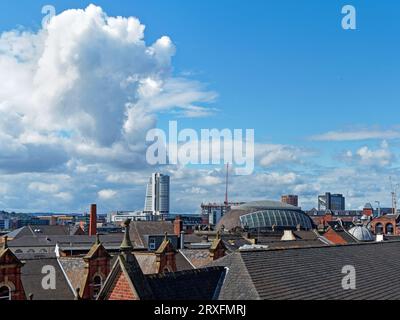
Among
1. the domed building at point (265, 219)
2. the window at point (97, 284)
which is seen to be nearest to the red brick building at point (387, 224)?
the domed building at point (265, 219)

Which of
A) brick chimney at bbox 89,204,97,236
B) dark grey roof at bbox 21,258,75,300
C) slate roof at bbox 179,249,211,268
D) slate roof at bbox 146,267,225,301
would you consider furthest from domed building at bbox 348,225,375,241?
slate roof at bbox 146,267,225,301

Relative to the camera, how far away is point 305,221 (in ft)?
484

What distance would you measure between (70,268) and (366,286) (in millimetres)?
23817

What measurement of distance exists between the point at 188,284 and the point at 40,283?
2057 centimetres

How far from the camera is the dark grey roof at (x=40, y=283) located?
3716 centimetres

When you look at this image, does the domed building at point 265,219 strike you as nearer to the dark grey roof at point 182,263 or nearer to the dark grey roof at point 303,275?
the dark grey roof at point 182,263

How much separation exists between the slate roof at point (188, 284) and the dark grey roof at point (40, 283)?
1814 cm

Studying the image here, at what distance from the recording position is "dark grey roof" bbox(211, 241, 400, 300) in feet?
73.3

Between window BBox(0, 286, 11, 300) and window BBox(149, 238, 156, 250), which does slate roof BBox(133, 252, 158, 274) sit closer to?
window BBox(0, 286, 11, 300)

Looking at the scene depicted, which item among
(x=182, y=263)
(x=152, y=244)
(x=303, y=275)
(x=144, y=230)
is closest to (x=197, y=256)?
(x=182, y=263)

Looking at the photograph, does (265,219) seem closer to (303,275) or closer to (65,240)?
(65,240)

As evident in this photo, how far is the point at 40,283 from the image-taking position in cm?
3850
